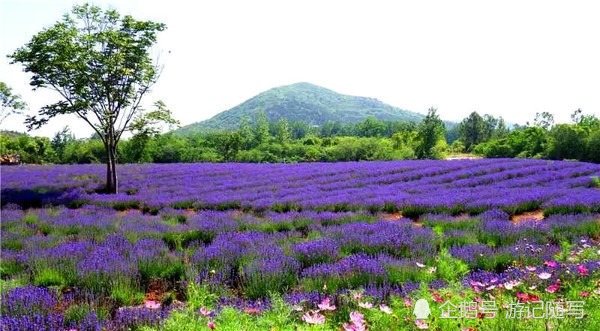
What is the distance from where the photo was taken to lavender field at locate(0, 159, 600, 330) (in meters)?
3.28

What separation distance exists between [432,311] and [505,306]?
1.86ft

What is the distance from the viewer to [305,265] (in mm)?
5293

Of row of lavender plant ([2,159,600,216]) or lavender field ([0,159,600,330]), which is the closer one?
lavender field ([0,159,600,330])

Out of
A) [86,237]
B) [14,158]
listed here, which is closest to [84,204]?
[86,237]

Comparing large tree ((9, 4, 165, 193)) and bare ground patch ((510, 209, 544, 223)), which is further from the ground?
large tree ((9, 4, 165, 193))

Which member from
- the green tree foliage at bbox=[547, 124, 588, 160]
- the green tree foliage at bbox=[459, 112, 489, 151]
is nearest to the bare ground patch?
the green tree foliage at bbox=[547, 124, 588, 160]

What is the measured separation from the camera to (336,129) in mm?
144625

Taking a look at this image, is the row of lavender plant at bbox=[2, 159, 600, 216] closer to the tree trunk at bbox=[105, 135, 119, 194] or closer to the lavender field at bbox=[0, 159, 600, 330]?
the lavender field at bbox=[0, 159, 600, 330]

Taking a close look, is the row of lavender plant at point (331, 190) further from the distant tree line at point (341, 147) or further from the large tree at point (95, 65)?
the distant tree line at point (341, 147)

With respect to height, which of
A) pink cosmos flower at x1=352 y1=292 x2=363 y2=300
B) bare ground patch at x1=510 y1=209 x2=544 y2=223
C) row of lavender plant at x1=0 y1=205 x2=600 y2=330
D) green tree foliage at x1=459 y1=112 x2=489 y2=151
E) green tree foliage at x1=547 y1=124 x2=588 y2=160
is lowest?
bare ground patch at x1=510 y1=209 x2=544 y2=223

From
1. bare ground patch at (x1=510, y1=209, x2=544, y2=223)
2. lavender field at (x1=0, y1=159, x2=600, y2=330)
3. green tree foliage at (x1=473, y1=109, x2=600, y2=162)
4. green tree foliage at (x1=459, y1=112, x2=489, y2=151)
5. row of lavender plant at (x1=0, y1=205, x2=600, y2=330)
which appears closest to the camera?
lavender field at (x1=0, y1=159, x2=600, y2=330)

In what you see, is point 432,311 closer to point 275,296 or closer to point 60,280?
point 275,296

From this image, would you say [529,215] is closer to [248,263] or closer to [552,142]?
[248,263]

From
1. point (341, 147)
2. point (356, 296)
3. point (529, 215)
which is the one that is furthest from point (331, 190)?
point (341, 147)
